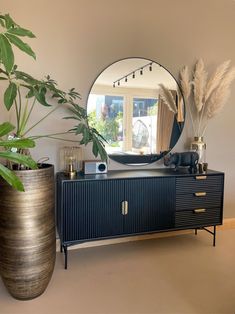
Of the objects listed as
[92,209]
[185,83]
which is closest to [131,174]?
[92,209]

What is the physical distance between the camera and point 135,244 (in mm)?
2889

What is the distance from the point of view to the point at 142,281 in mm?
2188

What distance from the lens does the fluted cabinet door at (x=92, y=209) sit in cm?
229

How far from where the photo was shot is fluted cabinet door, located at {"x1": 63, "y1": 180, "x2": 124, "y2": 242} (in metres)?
2.29

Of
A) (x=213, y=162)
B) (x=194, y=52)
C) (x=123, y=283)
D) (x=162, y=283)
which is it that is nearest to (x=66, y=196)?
(x=123, y=283)

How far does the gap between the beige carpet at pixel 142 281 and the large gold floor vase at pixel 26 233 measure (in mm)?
180

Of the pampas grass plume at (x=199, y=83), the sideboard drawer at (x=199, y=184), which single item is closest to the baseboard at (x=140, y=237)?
the sideboard drawer at (x=199, y=184)

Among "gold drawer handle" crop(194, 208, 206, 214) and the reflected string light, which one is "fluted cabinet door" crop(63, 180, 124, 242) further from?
the reflected string light

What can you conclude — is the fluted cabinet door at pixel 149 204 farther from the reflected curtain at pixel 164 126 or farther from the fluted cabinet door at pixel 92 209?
the reflected curtain at pixel 164 126

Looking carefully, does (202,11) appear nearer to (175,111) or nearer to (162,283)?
(175,111)

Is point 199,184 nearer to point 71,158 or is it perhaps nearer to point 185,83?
point 185,83

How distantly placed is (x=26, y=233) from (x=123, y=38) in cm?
205

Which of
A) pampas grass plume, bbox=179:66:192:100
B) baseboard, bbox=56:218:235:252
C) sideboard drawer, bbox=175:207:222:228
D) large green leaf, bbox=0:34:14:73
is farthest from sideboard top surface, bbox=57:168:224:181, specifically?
large green leaf, bbox=0:34:14:73

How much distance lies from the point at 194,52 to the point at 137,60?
727 mm
